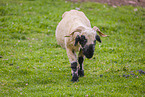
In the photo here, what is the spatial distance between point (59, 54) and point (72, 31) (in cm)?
515

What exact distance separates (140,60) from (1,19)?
35.1 ft

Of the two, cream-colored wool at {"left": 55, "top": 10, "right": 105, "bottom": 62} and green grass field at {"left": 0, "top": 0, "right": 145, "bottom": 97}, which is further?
green grass field at {"left": 0, "top": 0, "right": 145, "bottom": 97}

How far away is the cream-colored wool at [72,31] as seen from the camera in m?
7.41

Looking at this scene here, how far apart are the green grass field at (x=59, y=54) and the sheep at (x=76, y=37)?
887 millimetres

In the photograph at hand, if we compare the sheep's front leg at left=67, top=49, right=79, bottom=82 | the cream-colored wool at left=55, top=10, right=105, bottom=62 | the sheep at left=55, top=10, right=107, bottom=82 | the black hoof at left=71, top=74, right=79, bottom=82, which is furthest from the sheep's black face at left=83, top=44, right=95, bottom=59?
the black hoof at left=71, top=74, right=79, bottom=82

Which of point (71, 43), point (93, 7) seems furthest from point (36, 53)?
point (93, 7)

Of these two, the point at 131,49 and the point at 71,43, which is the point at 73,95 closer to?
the point at 71,43

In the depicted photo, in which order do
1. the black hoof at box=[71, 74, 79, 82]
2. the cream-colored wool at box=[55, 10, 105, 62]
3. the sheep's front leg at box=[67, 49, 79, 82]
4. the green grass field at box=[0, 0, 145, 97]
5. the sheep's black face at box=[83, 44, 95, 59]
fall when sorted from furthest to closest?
the black hoof at box=[71, 74, 79, 82]
the sheep's front leg at box=[67, 49, 79, 82]
the green grass field at box=[0, 0, 145, 97]
the cream-colored wool at box=[55, 10, 105, 62]
the sheep's black face at box=[83, 44, 95, 59]

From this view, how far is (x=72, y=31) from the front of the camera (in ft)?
25.6

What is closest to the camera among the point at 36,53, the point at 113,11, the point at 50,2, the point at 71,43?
the point at 71,43

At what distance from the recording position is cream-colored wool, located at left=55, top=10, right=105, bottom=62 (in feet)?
24.3

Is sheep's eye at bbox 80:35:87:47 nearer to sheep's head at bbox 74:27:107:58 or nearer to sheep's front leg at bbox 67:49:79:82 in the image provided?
sheep's head at bbox 74:27:107:58

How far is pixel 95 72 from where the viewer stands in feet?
33.3

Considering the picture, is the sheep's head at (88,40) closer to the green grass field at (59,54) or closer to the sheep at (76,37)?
the sheep at (76,37)
